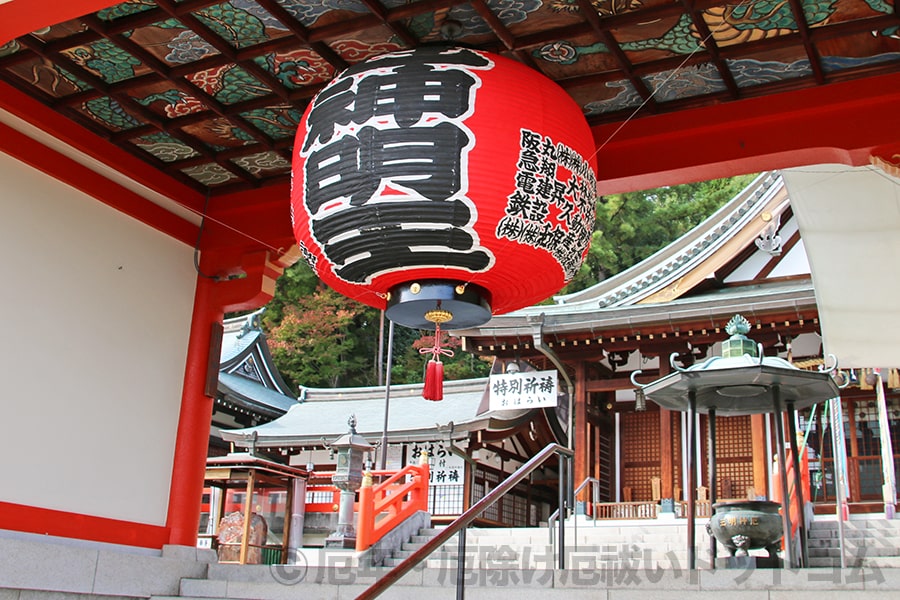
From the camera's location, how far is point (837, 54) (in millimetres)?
5320

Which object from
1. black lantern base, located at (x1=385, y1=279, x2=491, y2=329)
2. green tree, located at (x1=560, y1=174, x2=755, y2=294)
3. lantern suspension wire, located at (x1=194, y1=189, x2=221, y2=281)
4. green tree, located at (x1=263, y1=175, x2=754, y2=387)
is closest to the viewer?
black lantern base, located at (x1=385, y1=279, x2=491, y2=329)

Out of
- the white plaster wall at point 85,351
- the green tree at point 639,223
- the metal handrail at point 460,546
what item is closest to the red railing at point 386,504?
the white plaster wall at point 85,351

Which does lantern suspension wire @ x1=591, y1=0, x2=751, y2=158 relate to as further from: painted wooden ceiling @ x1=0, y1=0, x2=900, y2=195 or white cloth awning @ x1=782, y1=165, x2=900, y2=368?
white cloth awning @ x1=782, y1=165, x2=900, y2=368

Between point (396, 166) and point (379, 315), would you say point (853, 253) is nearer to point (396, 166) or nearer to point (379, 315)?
point (396, 166)

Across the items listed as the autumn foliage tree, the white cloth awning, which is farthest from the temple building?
Result: the autumn foliage tree

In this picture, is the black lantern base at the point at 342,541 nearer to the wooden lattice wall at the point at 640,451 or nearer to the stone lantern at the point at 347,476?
the stone lantern at the point at 347,476

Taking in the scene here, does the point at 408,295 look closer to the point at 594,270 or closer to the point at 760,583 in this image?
the point at 760,583

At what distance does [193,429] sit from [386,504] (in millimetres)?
6160

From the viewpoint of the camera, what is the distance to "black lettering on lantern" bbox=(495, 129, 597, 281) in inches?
172

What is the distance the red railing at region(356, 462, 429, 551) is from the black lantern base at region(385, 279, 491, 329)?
26.0 ft

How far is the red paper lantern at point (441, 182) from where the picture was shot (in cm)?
425

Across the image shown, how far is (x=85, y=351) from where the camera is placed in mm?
6270

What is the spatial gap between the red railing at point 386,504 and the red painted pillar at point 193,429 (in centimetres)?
526

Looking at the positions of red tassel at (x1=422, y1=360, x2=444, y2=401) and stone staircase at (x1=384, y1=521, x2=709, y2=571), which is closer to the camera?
red tassel at (x1=422, y1=360, x2=444, y2=401)
